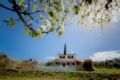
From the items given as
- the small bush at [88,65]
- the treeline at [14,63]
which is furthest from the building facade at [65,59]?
the small bush at [88,65]

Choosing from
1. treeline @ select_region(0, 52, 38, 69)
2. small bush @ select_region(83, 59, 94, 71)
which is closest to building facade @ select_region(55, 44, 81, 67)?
treeline @ select_region(0, 52, 38, 69)

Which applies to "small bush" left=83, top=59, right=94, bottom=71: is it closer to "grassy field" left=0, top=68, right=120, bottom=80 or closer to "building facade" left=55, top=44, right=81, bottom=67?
"grassy field" left=0, top=68, right=120, bottom=80

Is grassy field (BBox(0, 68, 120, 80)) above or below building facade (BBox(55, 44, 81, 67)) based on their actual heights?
below

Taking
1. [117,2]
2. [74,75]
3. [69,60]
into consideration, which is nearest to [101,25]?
→ [117,2]

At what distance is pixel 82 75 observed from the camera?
2612cm

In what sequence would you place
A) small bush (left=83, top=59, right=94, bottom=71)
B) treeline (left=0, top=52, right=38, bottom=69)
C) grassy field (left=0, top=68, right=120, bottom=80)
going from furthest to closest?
1. small bush (left=83, top=59, right=94, bottom=71)
2. treeline (left=0, top=52, right=38, bottom=69)
3. grassy field (left=0, top=68, right=120, bottom=80)

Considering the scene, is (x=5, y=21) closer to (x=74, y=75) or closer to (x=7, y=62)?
(x=74, y=75)

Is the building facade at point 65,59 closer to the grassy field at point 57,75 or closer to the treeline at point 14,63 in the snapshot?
the treeline at point 14,63

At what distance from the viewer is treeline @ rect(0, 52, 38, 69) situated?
107 ft

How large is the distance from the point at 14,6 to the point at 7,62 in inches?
980

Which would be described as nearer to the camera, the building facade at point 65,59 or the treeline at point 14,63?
the treeline at point 14,63

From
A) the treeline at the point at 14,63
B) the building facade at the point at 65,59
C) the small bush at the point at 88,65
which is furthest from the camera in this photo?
the building facade at the point at 65,59

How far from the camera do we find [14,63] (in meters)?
34.8

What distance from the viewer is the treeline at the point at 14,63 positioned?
107 ft
